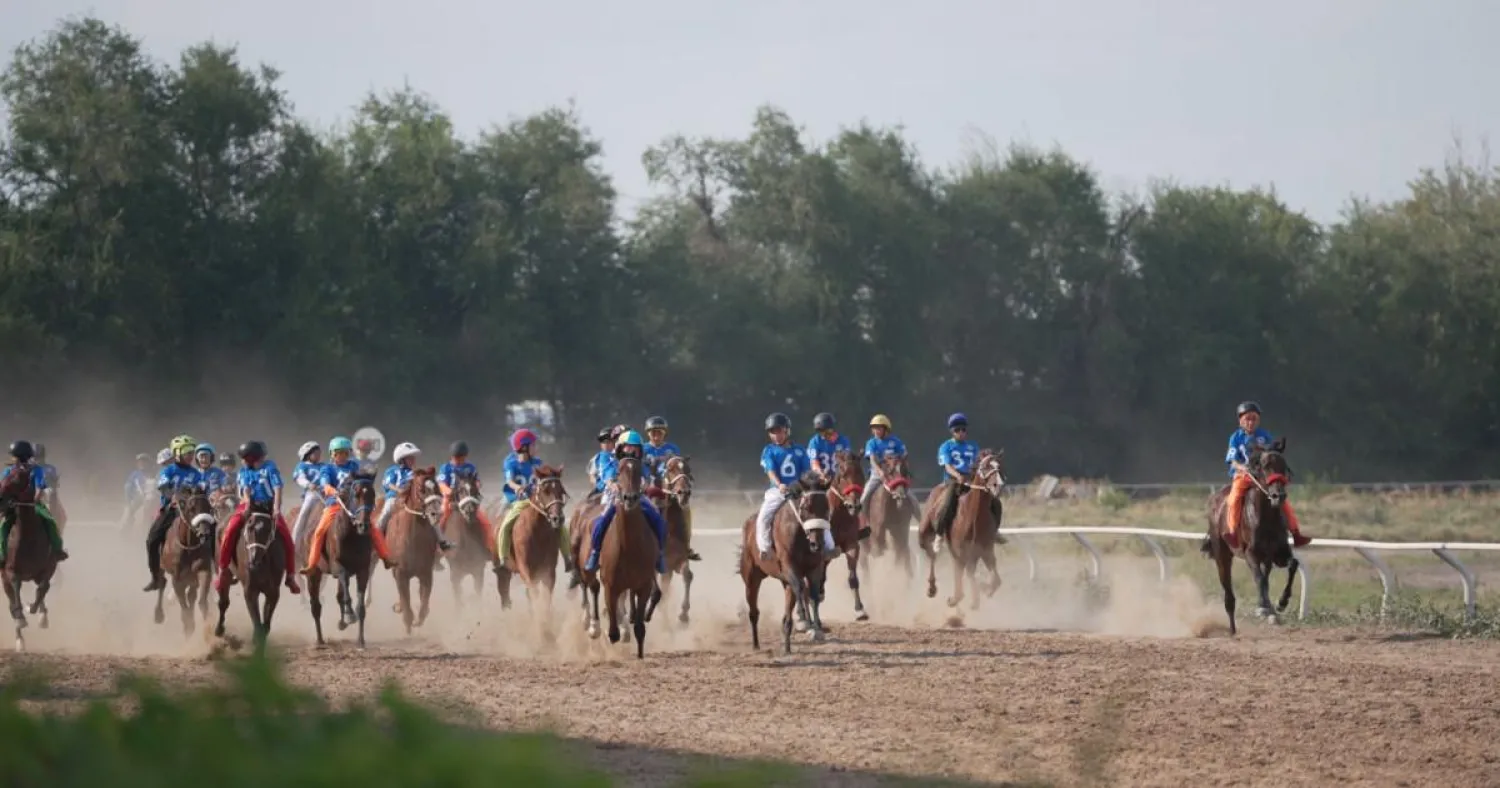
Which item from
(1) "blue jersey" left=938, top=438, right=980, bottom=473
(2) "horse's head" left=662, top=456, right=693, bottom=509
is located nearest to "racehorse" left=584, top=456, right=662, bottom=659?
(2) "horse's head" left=662, top=456, right=693, bottom=509

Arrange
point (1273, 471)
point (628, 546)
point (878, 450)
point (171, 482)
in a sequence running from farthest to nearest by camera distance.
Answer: point (878, 450)
point (171, 482)
point (1273, 471)
point (628, 546)

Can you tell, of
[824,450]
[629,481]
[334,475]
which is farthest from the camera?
[824,450]

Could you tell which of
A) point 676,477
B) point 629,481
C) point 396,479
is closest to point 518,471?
point 396,479

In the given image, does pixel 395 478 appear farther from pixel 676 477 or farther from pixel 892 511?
pixel 892 511

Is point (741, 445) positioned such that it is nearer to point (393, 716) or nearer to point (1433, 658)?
point (1433, 658)

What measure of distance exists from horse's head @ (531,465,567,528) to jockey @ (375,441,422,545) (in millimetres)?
2970

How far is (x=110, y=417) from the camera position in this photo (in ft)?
152

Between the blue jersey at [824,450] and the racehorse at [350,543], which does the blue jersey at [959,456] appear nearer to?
the blue jersey at [824,450]

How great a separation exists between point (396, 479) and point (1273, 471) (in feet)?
35.7

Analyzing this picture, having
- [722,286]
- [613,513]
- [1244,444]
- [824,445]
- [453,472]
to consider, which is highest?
[722,286]

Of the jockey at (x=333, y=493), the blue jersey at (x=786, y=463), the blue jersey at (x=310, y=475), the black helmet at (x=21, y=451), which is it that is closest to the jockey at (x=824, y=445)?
the blue jersey at (x=786, y=463)

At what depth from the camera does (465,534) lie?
24.2 metres

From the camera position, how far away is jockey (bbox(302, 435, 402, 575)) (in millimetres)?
21172

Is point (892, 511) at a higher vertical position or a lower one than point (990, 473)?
lower
